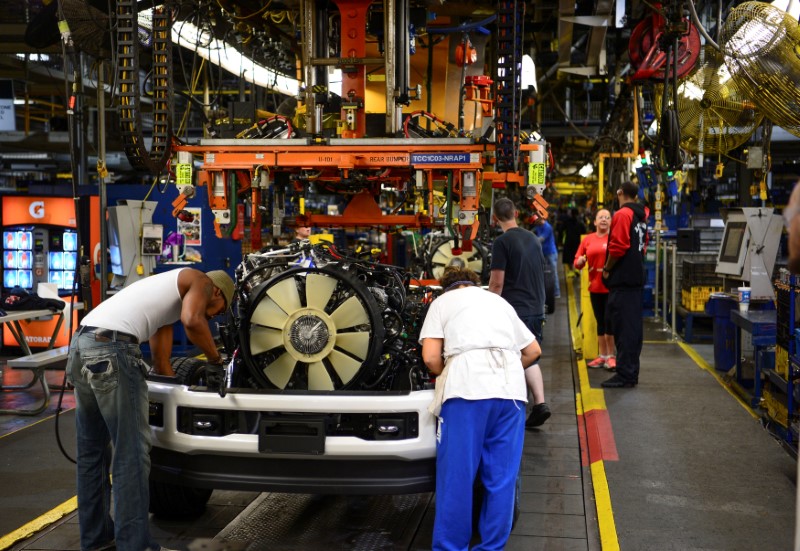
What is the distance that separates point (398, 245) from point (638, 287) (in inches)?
493

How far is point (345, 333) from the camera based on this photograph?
4.73 meters

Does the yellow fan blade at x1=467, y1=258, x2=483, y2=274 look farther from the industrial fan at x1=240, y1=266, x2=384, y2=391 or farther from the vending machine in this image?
the industrial fan at x1=240, y1=266, x2=384, y2=391

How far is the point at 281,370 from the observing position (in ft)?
15.8

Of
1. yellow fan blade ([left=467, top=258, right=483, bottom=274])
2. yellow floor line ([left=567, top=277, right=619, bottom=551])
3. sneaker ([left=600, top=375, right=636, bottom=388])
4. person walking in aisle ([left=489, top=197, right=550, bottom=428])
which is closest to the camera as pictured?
yellow floor line ([left=567, top=277, right=619, bottom=551])

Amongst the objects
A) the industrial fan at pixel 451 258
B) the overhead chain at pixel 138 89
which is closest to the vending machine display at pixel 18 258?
the industrial fan at pixel 451 258

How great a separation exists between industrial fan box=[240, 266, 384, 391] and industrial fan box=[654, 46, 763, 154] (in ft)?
18.2

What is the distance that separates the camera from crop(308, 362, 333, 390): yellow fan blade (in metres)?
4.71

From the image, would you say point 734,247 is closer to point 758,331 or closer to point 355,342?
point 758,331

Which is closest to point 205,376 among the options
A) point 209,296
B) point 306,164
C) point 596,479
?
point 209,296

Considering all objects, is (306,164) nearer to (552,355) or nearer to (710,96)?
(710,96)

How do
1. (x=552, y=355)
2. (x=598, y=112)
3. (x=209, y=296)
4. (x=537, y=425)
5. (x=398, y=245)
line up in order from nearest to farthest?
(x=209, y=296) → (x=537, y=425) → (x=552, y=355) → (x=398, y=245) → (x=598, y=112)

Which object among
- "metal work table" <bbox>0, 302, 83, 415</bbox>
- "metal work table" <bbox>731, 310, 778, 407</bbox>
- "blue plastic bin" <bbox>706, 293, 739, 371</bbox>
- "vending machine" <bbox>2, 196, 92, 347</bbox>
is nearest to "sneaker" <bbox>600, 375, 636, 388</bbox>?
"metal work table" <bbox>731, 310, 778, 407</bbox>

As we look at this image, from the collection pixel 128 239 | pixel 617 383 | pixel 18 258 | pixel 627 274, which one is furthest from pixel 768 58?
pixel 18 258

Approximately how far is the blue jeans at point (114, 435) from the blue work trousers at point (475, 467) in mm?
1468
